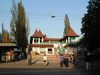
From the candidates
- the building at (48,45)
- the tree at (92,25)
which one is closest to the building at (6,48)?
the tree at (92,25)

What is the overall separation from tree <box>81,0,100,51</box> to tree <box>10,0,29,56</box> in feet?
109

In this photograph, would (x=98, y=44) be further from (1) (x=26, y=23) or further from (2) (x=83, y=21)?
(1) (x=26, y=23)

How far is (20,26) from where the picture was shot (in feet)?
264

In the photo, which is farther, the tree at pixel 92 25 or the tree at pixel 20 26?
the tree at pixel 20 26

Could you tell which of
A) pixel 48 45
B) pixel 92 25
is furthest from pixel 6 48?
pixel 48 45

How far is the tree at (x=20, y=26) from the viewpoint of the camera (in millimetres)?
80000

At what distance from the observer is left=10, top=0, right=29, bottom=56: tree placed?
262 feet

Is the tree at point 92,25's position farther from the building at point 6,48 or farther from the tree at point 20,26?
the tree at point 20,26

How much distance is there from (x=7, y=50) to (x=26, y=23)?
2263cm

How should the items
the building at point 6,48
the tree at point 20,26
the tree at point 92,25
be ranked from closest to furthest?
1. the tree at point 92,25
2. the building at point 6,48
3. the tree at point 20,26

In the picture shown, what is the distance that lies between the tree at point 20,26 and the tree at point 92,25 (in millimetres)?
33083

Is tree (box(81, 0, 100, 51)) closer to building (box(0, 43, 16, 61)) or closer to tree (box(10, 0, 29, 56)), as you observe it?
building (box(0, 43, 16, 61))

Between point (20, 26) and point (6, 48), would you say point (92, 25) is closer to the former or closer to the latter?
point (6, 48)

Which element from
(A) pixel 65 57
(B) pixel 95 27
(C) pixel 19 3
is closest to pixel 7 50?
(A) pixel 65 57
